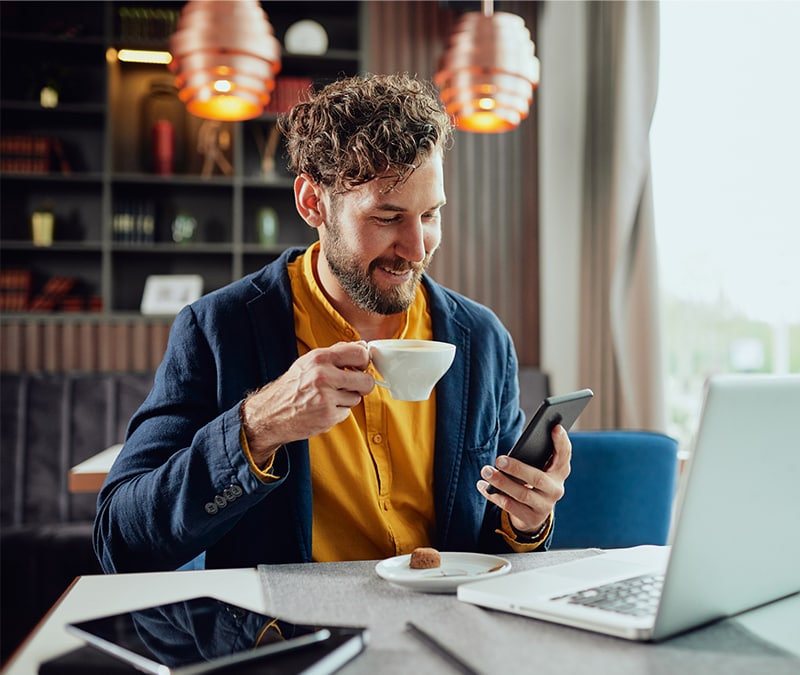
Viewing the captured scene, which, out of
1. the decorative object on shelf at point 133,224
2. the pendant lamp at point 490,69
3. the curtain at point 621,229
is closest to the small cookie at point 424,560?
the pendant lamp at point 490,69

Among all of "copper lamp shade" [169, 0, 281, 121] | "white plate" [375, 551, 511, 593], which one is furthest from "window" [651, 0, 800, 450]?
"white plate" [375, 551, 511, 593]

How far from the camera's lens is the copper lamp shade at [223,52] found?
2.36 m

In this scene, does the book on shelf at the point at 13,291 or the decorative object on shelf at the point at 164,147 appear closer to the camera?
the book on shelf at the point at 13,291

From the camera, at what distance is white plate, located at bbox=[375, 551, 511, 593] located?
36.9 inches

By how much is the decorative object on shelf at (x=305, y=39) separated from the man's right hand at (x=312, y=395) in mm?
3586

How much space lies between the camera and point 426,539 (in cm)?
138

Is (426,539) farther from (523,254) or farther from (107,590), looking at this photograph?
(523,254)

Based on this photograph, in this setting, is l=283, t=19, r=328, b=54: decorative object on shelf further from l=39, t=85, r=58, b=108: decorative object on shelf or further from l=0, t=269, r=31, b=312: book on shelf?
l=0, t=269, r=31, b=312: book on shelf

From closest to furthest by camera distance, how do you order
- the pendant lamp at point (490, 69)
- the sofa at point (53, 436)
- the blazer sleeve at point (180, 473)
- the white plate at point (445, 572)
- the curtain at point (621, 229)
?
the white plate at point (445, 572), the blazer sleeve at point (180, 473), the pendant lamp at point (490, 69), the curtain at point (621, 229), the sofa at point (53, 436)

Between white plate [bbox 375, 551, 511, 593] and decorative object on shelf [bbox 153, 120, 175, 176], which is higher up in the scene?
decorative object on shelf [bbox 153, 120, 175, 176]

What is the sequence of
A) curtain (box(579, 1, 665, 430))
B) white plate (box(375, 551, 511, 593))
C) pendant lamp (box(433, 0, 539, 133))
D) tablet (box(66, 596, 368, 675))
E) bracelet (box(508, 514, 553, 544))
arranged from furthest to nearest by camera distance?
curtain (box(579, 1, 665, 430))
pendant lamp (box(433, 0, 539, 133))
bracelet (box(508, 514, 553, 544))
white plate (box(375, 551, 511, 593))
tablet (box(66, 596, 368, 675))

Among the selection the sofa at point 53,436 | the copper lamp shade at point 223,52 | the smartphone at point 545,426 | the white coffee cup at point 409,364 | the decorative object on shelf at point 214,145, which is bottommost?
the sofa at point 53,436

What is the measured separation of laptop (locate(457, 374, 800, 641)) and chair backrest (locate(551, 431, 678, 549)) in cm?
87

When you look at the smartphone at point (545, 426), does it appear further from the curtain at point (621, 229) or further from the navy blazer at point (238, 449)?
the curtain at point (621, 229)
